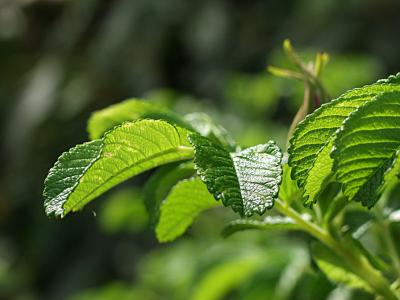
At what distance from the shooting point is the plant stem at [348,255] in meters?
0.92

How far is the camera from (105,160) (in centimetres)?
83

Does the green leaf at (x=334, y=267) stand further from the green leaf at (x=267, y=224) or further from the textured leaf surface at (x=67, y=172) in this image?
the textured leaf surface at (x=67, y=172)

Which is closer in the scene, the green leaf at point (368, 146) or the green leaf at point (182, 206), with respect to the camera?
the green leaf at point (368, 146)

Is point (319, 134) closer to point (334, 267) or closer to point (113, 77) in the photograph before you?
point (334, 267)

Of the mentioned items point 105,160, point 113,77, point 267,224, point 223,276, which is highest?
point 113,77

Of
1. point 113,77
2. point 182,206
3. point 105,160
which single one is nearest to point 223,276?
point 182,206

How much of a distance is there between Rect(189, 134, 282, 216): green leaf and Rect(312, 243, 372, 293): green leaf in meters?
0.24

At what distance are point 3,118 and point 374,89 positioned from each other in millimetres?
4903

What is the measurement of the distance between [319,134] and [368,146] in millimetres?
44

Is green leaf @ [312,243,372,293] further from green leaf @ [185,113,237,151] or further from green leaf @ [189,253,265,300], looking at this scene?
green leaf @ [189,253,265,300]

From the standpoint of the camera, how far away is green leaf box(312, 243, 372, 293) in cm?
99

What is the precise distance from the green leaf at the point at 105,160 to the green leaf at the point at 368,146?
19 cm

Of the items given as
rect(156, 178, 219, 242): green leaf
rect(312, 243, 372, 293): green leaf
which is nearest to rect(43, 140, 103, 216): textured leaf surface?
rect(156, 178, 219, 242): green leaf

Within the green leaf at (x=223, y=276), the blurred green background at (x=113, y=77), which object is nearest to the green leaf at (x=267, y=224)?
the green leaf at (x=223, y=276)
